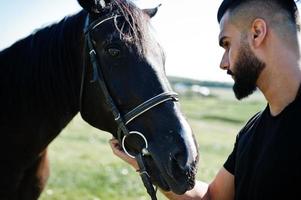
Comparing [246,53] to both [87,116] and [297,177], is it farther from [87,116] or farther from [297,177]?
[87,116]

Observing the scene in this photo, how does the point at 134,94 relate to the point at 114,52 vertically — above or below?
below

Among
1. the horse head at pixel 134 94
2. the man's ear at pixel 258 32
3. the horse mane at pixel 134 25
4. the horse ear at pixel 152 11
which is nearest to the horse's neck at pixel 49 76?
the horse head at pixel 134 94

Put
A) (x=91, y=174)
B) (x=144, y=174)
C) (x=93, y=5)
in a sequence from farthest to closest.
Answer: (x=91, y=174)
(x=93, y=5)
(x=144, y=174)

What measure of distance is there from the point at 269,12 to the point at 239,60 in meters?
0.40

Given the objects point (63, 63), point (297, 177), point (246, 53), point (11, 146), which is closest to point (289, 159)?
point (297, 177)

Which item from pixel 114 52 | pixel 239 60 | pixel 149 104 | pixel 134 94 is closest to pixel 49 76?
pixel 114 52

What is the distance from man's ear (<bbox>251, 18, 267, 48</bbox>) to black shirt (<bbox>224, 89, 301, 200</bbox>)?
0.47 metres

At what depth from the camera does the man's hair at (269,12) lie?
115 inches

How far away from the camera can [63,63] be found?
362 cm

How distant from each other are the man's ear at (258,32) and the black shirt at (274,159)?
1.53 ft

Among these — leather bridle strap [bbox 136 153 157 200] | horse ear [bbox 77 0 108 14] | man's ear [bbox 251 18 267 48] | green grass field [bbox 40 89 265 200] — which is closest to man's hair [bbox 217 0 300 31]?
man's ear [bbox 251 18 267 48]

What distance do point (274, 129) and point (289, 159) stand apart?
0.24 meters

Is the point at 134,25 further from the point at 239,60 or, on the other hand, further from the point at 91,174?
the point at 91,174

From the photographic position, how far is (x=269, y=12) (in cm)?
295
